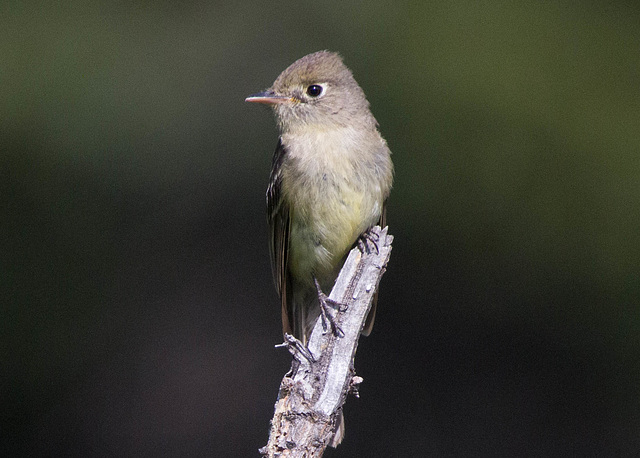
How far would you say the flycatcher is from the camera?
423 centimetres

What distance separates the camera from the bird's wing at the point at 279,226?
14.5ft

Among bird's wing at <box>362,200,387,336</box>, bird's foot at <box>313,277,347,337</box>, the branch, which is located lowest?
the branch

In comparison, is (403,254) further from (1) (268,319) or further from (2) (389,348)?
(1) (268,319)

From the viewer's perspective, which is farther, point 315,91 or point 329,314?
point 315,91

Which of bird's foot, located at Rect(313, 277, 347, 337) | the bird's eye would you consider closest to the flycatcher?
the bird's eye

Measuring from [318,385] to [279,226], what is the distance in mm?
1443

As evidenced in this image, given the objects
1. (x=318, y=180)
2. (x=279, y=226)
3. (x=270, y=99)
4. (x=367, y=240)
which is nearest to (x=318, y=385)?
(x=367, y=240)

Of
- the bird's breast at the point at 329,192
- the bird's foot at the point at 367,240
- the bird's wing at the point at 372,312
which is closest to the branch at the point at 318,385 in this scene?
the bird's foot at the point at 367,240

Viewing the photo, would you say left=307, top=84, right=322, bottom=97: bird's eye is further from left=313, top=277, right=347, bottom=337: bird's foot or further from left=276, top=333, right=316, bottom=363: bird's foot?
left=276, top=333, right=316, bottom=363: bird's foot

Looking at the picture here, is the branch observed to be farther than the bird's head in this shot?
No

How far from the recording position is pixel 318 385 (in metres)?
3.21

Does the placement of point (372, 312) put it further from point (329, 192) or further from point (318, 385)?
point (318, 385)

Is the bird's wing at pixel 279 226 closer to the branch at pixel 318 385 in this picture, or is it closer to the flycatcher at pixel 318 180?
the flycatcher at pixel 318 180

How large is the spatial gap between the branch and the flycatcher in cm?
66
